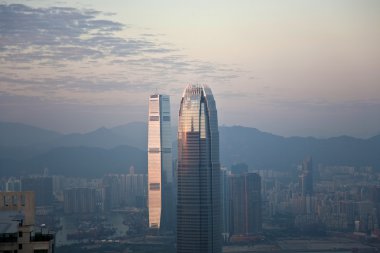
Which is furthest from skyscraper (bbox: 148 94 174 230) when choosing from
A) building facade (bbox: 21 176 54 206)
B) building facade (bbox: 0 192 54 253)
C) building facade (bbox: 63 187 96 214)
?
building facade (bbox: 0 192 54 253)

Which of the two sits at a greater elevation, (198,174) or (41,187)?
(198,174)

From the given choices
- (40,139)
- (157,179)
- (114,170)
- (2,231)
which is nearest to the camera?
(2,231)

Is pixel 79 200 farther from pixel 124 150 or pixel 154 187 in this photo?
pixel 154 187

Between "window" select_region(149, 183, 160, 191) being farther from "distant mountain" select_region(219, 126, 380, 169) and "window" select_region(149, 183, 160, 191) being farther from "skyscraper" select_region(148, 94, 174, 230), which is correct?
"distant mountain" select_region(219, 126, 380, 169)

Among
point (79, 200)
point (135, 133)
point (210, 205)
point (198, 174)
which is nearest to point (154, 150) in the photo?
point (135, 133)

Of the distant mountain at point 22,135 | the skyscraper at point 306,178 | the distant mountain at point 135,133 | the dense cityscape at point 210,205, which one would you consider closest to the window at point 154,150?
the distant mountain at point 135,133

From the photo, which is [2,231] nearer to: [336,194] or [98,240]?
[98,240]

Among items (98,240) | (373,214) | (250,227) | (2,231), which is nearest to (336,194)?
(373,214)
